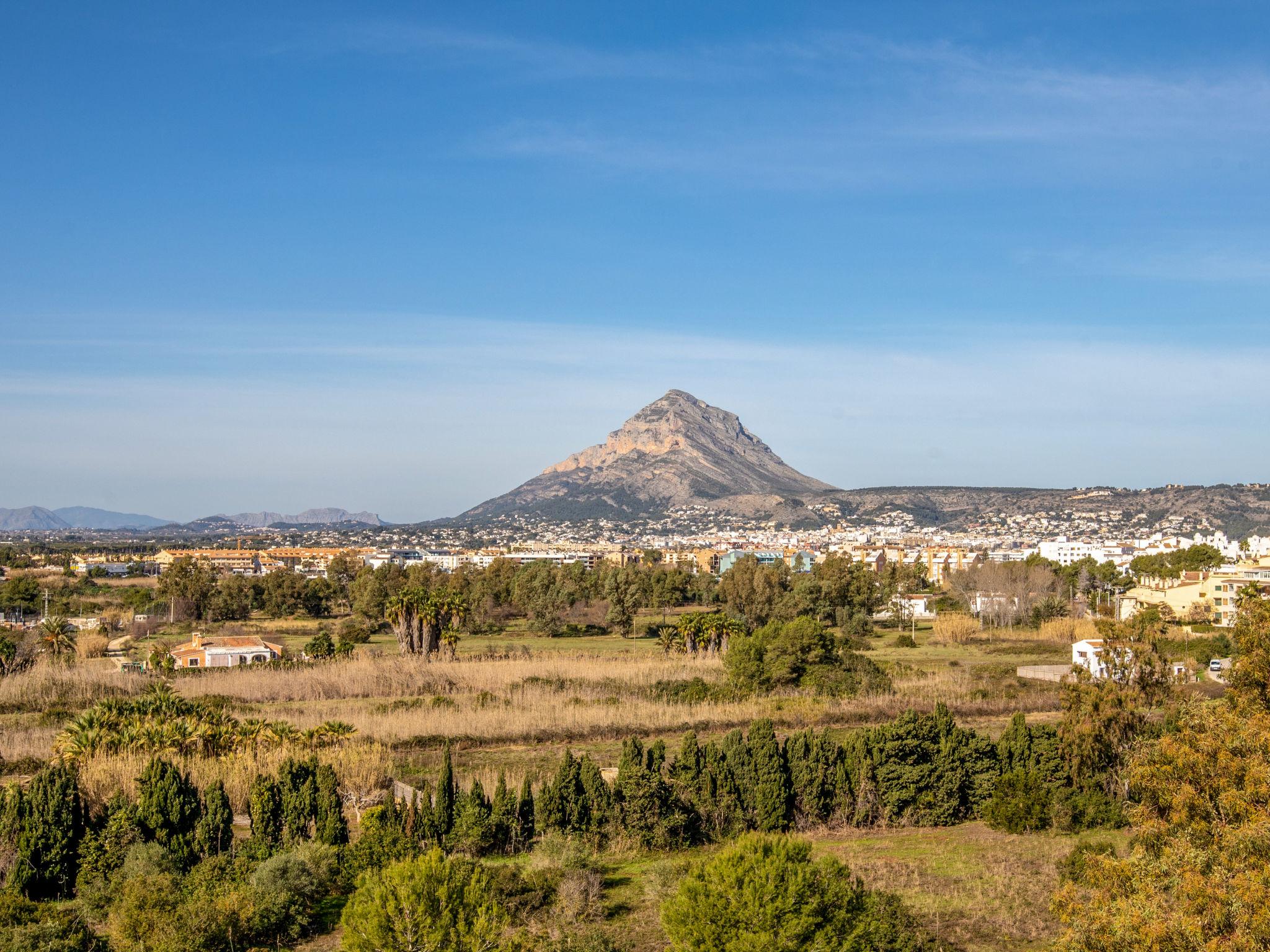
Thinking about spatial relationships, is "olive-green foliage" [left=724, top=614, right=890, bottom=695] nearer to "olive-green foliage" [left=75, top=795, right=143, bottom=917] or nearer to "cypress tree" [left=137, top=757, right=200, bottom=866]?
"cypress tree" [left=137, top=757, right=200, bottom=866]

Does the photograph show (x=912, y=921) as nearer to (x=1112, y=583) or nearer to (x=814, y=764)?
(x=814, y=764)

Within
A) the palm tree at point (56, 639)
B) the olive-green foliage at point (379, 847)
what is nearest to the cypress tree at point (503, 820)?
the olive-green foliage at point (379, 847)

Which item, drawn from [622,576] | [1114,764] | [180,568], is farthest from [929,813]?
[180,568]

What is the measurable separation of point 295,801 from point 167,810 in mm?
1835

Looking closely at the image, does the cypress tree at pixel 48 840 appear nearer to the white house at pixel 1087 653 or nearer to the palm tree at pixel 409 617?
the palm tree at pixel 409 617

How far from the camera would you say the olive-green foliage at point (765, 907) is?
10.7 m

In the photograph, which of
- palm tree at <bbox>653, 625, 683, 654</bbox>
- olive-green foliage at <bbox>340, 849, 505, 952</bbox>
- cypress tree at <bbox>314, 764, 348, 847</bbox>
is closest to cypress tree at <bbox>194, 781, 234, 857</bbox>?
cypress tree at <bbox>314, 764, 348, 847</bbox>

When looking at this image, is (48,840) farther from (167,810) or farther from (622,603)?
(622,603)

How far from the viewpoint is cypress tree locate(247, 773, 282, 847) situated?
17.6 meters

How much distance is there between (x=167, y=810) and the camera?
56.8 feet

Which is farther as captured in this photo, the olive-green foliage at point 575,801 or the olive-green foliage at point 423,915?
the olive-green foliage at point 575,801

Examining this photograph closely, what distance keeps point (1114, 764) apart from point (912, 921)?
32.4 feet

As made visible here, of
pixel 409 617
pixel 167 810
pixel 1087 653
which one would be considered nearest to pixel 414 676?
pixel 409 617

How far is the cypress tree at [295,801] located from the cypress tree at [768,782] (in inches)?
289
